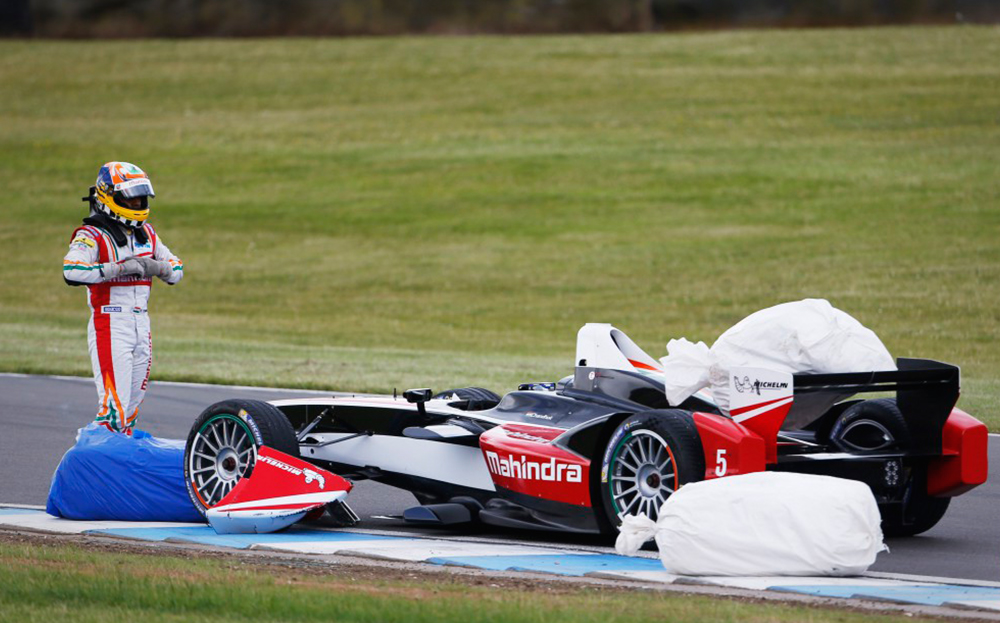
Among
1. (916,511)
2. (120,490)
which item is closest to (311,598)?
(120,490)

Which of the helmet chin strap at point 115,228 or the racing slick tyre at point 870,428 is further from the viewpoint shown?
the helmet chin strap at point 115,228

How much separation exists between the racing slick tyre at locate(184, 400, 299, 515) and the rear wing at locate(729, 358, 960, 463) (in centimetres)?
267

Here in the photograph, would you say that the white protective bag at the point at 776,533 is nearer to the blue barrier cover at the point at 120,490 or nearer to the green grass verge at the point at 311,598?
the green grass verge at the point at 311,598

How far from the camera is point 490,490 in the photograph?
27.7 feet

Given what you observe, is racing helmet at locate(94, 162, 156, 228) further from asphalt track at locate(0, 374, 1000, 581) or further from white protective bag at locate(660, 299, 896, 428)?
white protective bag at locate(660, 299, 896, 428)

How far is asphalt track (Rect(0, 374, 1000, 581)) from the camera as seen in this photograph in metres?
7.88

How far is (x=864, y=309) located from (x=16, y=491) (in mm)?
17593

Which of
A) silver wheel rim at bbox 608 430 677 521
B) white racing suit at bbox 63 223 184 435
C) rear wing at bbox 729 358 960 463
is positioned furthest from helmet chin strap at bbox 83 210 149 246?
rear wing at bbox 729 358 960 463

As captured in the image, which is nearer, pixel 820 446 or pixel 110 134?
pixel 820 446

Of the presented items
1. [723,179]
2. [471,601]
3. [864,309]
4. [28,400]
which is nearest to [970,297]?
[864,309]

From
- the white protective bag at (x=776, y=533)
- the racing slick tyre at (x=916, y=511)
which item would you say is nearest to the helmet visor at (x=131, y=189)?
the white protective bag at (x=776, y=533)

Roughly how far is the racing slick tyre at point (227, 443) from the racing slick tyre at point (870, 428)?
3191 millimetres

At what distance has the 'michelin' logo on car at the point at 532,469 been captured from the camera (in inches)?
313

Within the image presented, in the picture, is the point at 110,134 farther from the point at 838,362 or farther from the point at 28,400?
the point at 838,362
